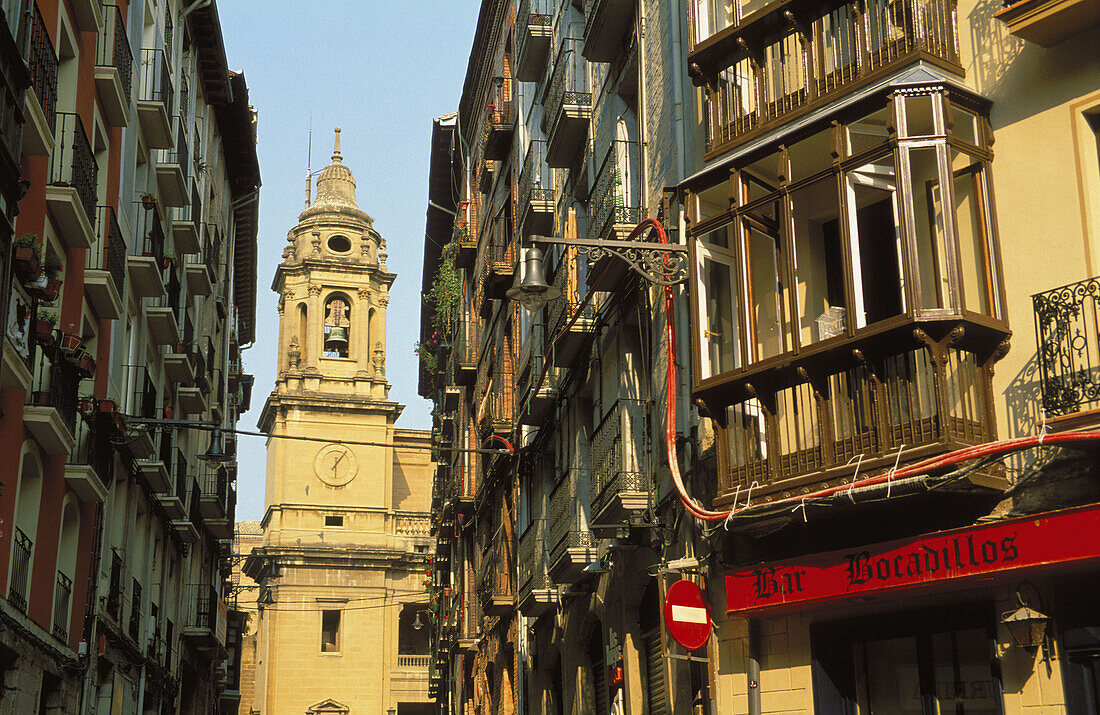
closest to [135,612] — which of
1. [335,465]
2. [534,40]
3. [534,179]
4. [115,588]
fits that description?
[115,588]

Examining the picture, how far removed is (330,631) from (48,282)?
45570 millimetres

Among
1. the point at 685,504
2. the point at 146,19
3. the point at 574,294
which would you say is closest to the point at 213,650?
the point at 146,19

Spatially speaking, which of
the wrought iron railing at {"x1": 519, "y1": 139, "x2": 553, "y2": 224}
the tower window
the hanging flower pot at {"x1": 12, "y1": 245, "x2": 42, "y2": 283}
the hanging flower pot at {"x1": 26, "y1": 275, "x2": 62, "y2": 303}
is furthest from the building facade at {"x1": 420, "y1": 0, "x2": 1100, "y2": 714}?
the tower window

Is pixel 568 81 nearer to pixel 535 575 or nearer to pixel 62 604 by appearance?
pixel 535 575

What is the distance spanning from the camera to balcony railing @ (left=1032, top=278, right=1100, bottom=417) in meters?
10.9

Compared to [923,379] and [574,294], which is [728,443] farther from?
[574,294]

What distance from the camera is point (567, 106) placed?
2230cm

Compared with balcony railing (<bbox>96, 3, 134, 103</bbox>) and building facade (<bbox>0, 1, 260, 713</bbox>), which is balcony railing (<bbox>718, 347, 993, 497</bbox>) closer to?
building facade (<bbox>0, 1, 260, 713</bbox>)

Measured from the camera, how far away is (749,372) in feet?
44.4

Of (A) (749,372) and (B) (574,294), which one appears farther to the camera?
(B) (574,294)

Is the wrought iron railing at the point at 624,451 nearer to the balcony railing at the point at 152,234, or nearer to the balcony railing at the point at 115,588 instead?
the balcony railing at the point at 115,588

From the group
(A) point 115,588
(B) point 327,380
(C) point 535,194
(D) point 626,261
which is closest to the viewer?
(D) point 626,261

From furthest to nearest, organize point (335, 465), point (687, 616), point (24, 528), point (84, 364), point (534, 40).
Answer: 1. point (335, 465)
2. point (534, 40)
3. point (84, 364)
4. point (24, 528)
5. point (687, 616)

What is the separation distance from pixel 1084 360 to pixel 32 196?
12791mm
